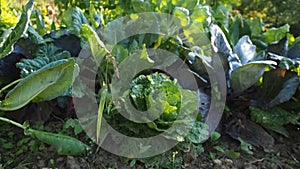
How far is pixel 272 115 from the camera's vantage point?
6.07 feet

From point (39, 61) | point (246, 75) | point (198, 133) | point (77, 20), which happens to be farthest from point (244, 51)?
point (39, 61)

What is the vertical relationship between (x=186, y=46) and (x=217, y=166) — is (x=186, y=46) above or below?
above

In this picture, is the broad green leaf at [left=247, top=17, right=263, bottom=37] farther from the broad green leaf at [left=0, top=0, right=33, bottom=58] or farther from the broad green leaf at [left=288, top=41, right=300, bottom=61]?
the broad green leaf at [left=0, top=0, right=33, bottom=58]

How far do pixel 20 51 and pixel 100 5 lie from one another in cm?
66

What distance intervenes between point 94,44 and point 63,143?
1.22 ft

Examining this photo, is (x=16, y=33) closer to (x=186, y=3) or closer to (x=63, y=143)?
(x=63, y=143)

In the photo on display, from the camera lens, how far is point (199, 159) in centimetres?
161

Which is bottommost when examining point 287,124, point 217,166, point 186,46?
point 287,124

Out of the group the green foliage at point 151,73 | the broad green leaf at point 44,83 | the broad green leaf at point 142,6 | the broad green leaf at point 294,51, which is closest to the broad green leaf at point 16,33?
the green foliage at point 151,73

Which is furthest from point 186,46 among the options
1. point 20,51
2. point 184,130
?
point 20,51

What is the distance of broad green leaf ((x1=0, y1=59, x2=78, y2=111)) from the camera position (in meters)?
1.33

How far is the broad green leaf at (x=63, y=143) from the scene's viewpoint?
1.44 meters

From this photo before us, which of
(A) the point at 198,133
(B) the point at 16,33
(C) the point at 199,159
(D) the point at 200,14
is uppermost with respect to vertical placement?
(B) the point at 16,33

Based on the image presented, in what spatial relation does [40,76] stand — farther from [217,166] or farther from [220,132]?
[220,132]
